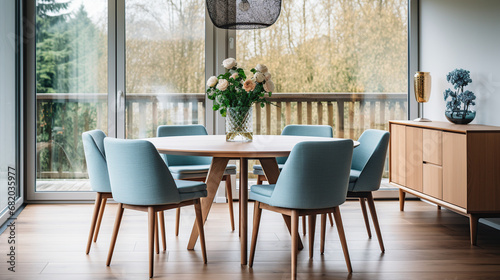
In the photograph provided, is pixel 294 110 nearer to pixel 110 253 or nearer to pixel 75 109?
pixel 75 109

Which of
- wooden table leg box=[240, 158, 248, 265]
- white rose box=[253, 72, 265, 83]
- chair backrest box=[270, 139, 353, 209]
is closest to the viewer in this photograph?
chair backrest box=[270, 139, 353, 209]

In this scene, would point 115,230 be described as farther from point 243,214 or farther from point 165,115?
point 165,115

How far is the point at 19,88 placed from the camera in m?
4.65

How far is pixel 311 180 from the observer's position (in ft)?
8.37

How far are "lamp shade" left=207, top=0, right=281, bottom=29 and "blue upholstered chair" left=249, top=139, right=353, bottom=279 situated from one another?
109 cm

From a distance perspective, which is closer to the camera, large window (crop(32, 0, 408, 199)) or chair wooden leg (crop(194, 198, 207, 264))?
chair wooden leg (crop(194, 198, 207, 264))

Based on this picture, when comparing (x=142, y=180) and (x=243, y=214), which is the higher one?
(x=142, y=180)

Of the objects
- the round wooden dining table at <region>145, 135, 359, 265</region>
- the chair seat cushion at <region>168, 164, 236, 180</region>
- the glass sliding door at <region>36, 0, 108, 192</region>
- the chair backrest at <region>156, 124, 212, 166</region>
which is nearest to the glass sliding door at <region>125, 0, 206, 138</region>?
the glass sliding door at <region>36, 0, 108, 192</region>

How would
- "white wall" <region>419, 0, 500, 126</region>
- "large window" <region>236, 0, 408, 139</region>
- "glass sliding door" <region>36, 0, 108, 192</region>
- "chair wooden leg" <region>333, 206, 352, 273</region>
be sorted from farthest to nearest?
1. "large window" <region>236, 0, 408, 139</region>
2. "glass sliding door" <region>36, 0, 108, 192</region>
3. "white wall" <region>419, 0, 500, 126</region>
4. "chair wooden leg" <region>333, 206, 352, 273</region>

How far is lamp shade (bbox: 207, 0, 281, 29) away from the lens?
321 centimetres

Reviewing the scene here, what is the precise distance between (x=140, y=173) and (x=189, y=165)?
1.46 meters

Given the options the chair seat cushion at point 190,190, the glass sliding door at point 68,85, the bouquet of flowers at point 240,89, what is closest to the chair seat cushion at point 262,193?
the chair seat cushion at point 190,190

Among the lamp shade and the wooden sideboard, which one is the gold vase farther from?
the lamp shade

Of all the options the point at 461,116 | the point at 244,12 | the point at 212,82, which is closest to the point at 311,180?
the point at 212,82
